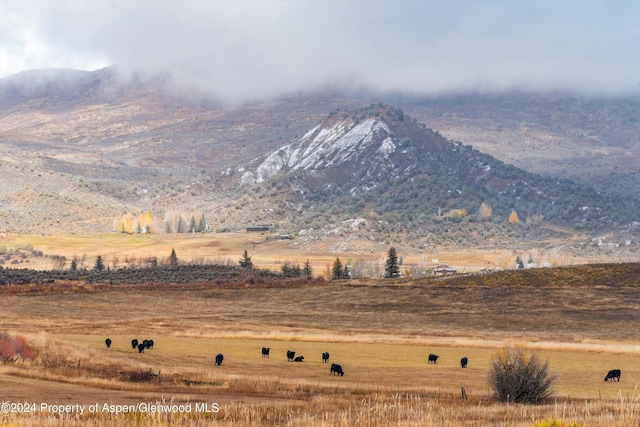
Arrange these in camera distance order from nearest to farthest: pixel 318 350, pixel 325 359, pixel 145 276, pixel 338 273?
pixel 325 359 → pixel 318 350 → pixel 145 276 → pixel 338 273

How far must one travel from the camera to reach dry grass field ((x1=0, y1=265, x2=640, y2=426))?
79.5ft

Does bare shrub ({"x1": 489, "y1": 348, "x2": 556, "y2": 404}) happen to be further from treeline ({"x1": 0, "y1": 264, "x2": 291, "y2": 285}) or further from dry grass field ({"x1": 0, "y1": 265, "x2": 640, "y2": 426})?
treeline ({"x1": 0, "y1": 264, "x2": 291, "y2": 285})

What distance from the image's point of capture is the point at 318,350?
2078 inches

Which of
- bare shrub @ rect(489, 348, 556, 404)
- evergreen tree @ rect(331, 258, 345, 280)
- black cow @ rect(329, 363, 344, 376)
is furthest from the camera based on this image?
evergreen tree @ rect(331, 258, 345, 280)

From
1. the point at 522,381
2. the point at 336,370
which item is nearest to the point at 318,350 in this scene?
the point at 336,370

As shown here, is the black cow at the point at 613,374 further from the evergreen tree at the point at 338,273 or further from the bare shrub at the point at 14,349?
the evergreen tree at the point at 338,273

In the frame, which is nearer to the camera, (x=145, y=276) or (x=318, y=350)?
(x=318, y=350)

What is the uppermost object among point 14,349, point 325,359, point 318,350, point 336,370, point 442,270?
point 14,349

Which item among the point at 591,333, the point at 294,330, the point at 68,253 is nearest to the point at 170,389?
the point at 294,330

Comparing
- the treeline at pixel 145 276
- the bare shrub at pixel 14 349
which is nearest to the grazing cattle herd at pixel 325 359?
the bare shrub at pixel 14 349

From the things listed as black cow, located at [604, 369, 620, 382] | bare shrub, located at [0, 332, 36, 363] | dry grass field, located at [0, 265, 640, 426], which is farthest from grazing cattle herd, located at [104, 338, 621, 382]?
bare shrub, located at [0, 332, 36, 363]

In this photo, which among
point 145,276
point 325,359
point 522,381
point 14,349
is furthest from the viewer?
point 145,276

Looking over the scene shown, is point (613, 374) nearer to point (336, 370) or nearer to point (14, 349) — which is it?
point (336, 370)

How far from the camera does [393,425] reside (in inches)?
767
